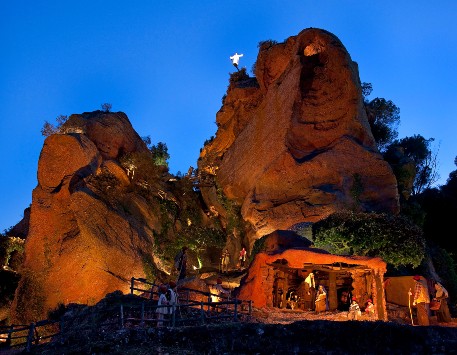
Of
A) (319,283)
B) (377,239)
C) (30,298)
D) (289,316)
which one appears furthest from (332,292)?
(30,298)

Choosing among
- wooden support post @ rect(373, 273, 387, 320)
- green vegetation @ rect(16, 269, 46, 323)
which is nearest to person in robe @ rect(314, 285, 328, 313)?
wooden support post @ rect(373, 273, 387, 320)

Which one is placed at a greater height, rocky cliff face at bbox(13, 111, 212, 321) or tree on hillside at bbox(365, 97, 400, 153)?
tree on hillside at bbox(365, 97, 400, 153)

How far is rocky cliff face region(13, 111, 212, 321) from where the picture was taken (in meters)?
24.5

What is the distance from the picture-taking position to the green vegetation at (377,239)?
19625 mm

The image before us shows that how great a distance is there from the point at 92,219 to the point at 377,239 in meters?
Answer: 16.2

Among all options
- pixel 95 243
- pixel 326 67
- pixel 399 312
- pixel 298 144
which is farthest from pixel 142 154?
pixel 399 312

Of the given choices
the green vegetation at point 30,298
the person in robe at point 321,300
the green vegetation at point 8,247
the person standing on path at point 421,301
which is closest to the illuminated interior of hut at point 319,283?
the person in robe at point 321,300

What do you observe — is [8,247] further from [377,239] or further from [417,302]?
[417,302]

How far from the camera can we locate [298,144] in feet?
94.2

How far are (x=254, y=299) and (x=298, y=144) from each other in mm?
13222

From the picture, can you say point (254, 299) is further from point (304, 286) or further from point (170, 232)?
point (170, 232)

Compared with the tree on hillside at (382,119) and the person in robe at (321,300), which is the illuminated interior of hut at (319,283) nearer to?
the person in robe at (321,300)

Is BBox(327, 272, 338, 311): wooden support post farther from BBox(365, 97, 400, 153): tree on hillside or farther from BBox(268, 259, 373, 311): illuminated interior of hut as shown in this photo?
BBox(365, 97, 400, 153): tree on hillside

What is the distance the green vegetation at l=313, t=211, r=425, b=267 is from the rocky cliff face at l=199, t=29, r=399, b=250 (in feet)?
16.4
